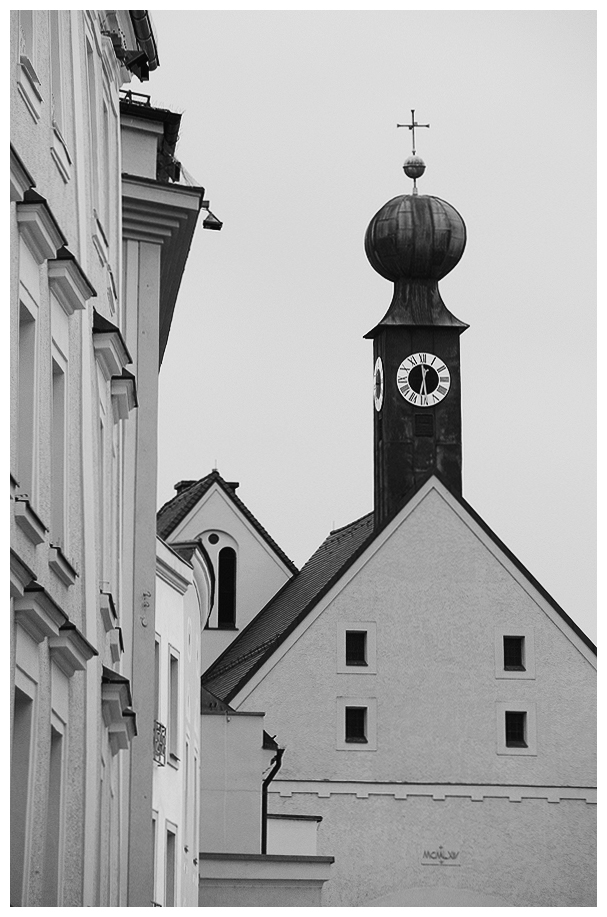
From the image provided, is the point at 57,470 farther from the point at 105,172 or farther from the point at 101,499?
the point at 105,172

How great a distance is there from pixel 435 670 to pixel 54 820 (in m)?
26.7

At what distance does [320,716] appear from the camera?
36.1 m

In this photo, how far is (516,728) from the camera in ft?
120

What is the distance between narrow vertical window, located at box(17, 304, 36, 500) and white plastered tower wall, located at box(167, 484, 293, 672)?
3145 cm

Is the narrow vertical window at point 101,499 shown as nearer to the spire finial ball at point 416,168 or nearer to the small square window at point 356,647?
the small square window at point 356,647

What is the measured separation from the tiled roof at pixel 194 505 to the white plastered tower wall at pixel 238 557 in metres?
0.08

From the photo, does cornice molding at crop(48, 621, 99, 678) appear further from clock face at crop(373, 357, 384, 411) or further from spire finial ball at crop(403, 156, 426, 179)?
spire finial ball at crop(403, 156, 426, 179)

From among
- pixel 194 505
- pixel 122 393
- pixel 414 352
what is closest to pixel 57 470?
pixel 122 393

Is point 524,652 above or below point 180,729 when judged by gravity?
above

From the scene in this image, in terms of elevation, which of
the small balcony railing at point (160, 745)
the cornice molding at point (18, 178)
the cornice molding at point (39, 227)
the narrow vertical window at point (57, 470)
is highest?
the cornice molding at point (18, 178)

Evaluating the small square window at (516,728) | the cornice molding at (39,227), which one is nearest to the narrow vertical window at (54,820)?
the cornice molding at (39,227)

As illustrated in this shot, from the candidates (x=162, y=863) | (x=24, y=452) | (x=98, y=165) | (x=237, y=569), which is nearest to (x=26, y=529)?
(x=24, y=452)

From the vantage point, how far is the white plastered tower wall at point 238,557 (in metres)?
41.2

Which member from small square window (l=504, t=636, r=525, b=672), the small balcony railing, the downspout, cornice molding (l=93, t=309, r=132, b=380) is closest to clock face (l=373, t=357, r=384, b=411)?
small square window (l=504, t=636, r=525, b=672)
